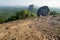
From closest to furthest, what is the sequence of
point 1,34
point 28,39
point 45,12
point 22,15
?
point 28,39 → point 1,34 → point 22,15 → point 45,12

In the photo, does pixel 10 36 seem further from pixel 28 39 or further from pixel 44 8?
pixel 44 8

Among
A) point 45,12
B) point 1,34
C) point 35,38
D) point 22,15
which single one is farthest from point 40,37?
point 45,12

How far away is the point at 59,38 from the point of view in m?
12.8

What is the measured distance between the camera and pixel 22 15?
4078 centimetres

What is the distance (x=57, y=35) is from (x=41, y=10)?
3313cm

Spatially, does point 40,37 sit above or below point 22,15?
above

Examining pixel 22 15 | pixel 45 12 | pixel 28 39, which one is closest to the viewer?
pixel 28 39

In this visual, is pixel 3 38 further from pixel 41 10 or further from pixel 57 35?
pixel 41 10

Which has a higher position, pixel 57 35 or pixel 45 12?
pixel 57 35

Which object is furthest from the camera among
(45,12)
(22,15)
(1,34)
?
(45,12)

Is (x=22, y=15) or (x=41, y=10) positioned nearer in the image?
(x=22, y=15)

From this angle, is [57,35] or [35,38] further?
[57,35]

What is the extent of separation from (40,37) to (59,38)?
1614mm

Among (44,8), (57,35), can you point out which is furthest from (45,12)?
(57,35)
